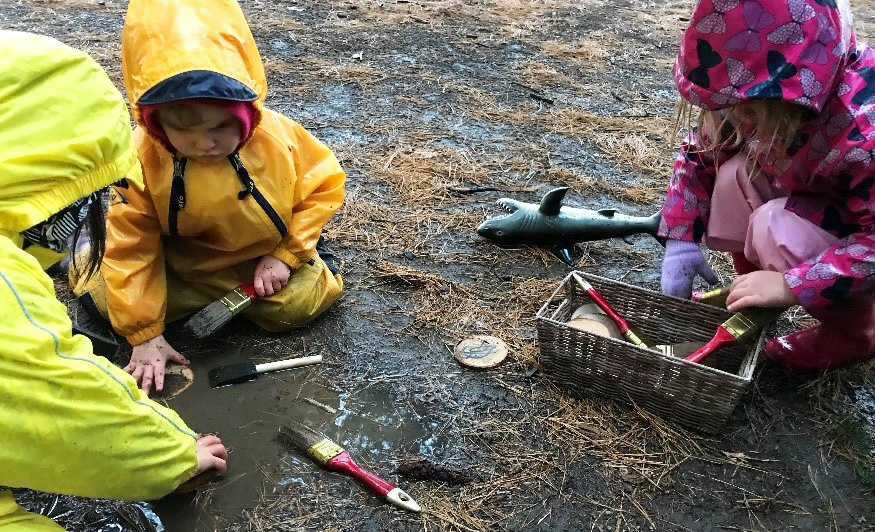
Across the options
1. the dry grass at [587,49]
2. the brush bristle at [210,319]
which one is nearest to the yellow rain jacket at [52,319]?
the brush bristle at [210,319]

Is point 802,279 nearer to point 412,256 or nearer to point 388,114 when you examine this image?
point 412,256

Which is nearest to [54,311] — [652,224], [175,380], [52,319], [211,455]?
[52,319]

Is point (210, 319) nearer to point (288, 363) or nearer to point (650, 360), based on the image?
point (288, 363)

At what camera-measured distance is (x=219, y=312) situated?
2494mm

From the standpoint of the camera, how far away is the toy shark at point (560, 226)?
3141 mm

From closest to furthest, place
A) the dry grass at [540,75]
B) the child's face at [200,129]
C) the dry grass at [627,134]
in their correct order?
1. the child's face at [200,129]
2. the dry grass at [627,134]
3. the dry grass at [540,75]

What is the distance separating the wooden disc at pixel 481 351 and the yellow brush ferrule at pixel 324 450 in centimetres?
59

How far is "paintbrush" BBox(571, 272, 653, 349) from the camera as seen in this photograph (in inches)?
91.9

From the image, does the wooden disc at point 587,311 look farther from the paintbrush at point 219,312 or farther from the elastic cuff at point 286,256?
the paintbrush at point 219,312

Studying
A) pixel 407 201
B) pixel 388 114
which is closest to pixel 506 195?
pixel 407 201

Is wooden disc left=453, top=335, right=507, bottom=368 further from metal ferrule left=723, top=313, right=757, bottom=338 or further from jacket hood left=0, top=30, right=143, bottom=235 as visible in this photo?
jacket hood left=0, top=30, right=143, bottom=235

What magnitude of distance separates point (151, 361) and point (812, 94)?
6.96 ft

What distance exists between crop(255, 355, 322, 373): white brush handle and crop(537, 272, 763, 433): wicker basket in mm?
780

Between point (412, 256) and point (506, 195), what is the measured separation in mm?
768
